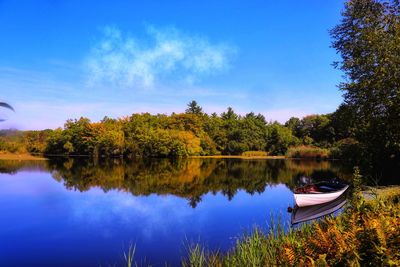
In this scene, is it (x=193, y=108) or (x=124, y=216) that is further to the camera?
(x=193, y=108)

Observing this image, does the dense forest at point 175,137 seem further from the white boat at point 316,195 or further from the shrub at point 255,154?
the white boat at point 316,195

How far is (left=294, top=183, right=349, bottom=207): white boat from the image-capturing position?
599 inches

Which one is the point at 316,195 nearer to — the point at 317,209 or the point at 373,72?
the point at 317,209

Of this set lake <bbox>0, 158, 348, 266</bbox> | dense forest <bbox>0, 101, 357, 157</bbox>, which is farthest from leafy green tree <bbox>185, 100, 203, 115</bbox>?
lake <bbox>0, 158, 348, 266</bbox>

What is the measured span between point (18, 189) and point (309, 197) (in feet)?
53.2

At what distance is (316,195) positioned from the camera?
15305 mm

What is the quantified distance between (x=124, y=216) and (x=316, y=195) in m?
7.80

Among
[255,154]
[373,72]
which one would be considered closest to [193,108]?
[255,154]

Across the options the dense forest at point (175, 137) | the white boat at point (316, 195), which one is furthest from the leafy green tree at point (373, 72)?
the dense forest at point (175, 137)

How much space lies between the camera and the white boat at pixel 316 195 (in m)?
15.2

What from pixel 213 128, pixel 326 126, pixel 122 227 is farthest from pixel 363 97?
pixel 213 128

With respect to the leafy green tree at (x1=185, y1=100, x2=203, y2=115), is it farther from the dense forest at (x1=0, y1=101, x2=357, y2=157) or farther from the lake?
the lake

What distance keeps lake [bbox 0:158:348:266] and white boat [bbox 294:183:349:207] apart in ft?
3.30

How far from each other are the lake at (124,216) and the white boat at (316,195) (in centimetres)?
101
